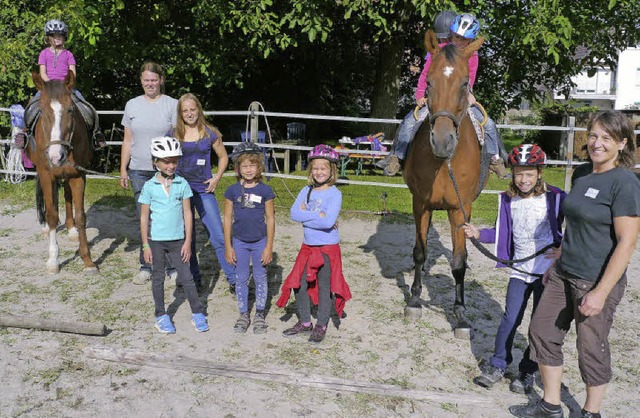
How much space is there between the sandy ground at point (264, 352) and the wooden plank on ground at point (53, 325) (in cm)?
8

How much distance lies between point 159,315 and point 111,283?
1504 mm

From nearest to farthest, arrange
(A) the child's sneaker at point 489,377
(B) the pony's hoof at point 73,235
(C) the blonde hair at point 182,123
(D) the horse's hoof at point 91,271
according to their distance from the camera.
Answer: (A) the child's sneaker at point 489,377
(C) the blonde hair at point 182,123
(D) the horse's hoof at point 91,271
(B) the pony's hoof at point 73,235

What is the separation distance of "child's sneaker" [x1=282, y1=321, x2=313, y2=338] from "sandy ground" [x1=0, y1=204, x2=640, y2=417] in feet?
0.28

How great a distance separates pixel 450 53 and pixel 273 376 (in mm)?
2628

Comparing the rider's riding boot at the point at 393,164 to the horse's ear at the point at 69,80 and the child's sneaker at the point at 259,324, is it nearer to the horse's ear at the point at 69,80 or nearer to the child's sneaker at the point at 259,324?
the child's sneaker at the point at 259,324

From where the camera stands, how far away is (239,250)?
15.6 ft

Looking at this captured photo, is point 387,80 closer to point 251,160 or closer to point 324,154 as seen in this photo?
point 251,160

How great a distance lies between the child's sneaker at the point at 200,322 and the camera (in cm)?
479

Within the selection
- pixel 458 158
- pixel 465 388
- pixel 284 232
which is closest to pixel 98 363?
pixel 465 388

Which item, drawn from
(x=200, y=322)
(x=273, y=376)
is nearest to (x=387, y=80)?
(x=200, y=322)

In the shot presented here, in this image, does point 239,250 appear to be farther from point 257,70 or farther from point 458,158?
point 257,70

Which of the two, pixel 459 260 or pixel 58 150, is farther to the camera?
pixel 58 150

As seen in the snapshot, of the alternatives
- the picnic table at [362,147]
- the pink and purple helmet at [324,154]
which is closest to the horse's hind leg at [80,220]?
the pink and purple helmet at [324,154]

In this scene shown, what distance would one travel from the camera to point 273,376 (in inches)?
153
